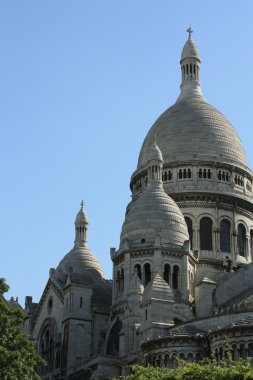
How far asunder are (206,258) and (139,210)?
26.9 ft

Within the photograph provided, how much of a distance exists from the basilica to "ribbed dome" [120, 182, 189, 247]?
10 centimetres

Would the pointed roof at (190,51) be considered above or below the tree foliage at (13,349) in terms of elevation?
above

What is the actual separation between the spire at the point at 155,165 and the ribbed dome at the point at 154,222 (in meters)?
2.22

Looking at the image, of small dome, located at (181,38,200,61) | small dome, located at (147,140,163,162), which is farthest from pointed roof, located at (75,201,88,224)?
small dome, located at (181,38,200,61)

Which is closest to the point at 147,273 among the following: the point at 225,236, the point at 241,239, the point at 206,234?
the point at 206,234

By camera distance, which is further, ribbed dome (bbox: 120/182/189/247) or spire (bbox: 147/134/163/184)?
spire (bbox: 147/134/163/184)

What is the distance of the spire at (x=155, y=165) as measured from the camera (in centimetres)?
7706

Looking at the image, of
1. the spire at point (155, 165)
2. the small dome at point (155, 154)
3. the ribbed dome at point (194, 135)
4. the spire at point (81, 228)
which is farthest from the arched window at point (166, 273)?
the ribbed dome at point (194, 135)

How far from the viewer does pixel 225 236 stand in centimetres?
8038

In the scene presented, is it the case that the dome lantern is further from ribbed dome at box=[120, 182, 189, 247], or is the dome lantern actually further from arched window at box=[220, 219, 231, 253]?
ribbed dome at box=[120, 182, 189, 247]

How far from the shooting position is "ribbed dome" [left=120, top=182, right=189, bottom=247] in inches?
2808

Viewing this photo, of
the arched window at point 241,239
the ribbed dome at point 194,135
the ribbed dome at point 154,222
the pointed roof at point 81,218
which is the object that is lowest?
the ribbed dome at point 154,222

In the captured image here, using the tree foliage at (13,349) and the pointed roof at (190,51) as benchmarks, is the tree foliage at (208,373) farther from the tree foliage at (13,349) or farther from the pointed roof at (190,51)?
the pointed roof at (190,51)

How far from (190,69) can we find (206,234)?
22.5 metres
